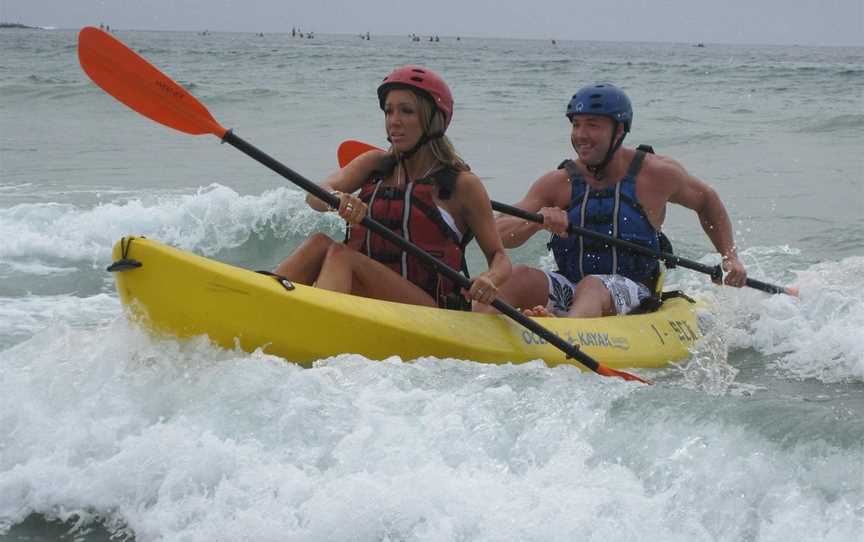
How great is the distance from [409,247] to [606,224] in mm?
1533

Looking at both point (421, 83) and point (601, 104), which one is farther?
point (601, 104)

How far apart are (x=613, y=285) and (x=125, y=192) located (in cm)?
669

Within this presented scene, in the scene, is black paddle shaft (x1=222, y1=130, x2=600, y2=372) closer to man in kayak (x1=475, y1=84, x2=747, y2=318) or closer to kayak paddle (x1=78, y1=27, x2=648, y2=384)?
kayak paddle (x1=78, y1=27, x2=648, y2=384)

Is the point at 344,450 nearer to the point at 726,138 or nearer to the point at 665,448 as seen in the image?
the point at 665,448

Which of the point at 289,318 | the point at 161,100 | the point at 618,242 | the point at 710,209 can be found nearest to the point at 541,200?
the point at 618,242

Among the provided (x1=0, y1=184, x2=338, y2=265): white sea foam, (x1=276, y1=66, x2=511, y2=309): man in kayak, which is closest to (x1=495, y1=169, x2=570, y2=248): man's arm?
(x1=276, y1=66, x2=511, y2=309): man in kayak

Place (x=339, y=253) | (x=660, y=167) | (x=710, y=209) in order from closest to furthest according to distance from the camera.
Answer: (x=339, y=253) → (x=660, y=167) → (x=710, y=209)

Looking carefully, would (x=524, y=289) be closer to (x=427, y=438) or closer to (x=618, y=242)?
(x=618, y=242)

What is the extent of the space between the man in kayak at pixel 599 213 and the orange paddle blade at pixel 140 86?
1694 mm

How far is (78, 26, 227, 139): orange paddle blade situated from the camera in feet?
14.9

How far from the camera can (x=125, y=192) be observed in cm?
1095

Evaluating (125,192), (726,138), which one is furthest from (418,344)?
(726,138)

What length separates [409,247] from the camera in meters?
4.49

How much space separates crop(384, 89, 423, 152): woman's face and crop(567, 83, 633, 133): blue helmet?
1.18 m
